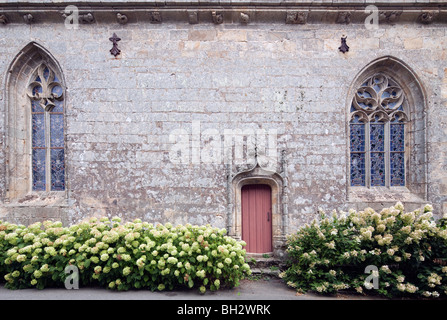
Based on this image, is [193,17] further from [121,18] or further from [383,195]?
[383,195]

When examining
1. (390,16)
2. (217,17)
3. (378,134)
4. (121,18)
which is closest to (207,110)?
(217,17)

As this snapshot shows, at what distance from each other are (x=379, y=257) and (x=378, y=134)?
314 cm

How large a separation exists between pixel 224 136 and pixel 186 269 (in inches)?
110

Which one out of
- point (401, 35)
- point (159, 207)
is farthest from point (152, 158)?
point (401, 35)

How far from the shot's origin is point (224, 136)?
5168 mm

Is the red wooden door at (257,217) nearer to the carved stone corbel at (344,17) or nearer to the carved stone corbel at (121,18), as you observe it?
the carved stone corbel at (344,17)

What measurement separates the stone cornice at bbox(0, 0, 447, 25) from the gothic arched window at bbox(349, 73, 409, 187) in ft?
4.88

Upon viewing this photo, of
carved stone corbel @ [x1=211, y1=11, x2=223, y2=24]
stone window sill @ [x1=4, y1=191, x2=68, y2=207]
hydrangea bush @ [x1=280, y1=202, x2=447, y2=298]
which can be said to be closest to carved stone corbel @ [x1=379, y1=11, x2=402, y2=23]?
carved stone corbel @ [x1=211, y1=11, x2=223, y2=24]

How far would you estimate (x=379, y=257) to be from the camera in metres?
3.76

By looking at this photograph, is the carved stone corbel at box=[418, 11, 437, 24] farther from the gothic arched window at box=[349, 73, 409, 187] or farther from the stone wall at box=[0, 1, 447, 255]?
the gothic arched window at box=[349, 73, 409, 187]

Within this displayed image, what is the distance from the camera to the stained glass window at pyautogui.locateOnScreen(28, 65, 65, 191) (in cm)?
551
